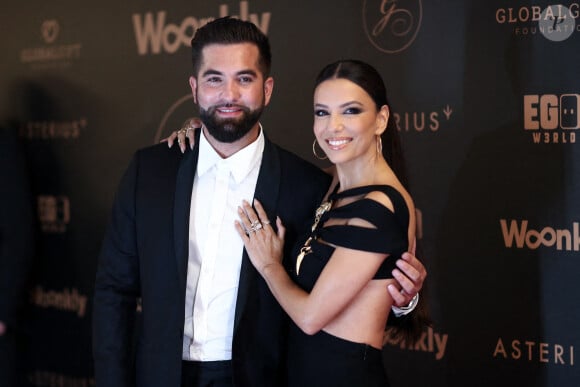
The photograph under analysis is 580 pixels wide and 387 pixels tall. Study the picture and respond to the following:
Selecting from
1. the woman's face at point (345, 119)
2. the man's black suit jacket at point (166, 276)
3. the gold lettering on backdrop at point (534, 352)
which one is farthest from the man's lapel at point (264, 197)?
the gold lettering on backdrop at point (534, 352)

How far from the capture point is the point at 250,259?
2.03m

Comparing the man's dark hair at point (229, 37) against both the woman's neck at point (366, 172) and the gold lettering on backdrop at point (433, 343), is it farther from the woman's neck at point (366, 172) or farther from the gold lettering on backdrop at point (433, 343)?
the gold lettering on backdrop at point (433, 343)

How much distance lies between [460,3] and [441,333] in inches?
49.7

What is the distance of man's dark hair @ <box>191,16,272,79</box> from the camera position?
6.82 feet

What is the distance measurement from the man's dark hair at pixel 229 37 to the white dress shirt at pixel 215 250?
0.85ft

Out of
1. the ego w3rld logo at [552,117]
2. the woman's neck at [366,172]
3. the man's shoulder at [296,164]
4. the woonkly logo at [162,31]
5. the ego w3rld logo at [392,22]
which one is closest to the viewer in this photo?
the woman's neck at [366,172]

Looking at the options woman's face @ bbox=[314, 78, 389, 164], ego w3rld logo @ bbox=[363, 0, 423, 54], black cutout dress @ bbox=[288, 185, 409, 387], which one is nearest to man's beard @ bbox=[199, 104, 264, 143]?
woman's face @ bbox=[314, 78, 389, 164]

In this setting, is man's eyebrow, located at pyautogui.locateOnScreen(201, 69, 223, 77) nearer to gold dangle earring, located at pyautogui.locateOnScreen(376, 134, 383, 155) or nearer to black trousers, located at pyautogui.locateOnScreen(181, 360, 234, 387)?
gold dangle earring, located at pyautogui.locateOnScreen(376, 134, 383, 155)

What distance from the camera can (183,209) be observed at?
2074 millimetres

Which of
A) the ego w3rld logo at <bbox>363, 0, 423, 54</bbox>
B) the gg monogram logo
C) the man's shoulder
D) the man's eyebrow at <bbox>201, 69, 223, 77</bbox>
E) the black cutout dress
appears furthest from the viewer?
the gg monogram logo

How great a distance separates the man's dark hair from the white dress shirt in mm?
259

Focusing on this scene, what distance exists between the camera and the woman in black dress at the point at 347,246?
1.84m

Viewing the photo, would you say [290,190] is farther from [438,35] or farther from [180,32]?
[180,32]

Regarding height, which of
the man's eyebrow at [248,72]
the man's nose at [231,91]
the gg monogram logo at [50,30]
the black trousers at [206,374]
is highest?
the gg monogram logo at [50,30]
